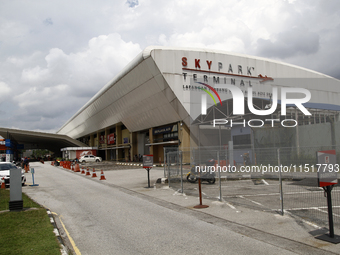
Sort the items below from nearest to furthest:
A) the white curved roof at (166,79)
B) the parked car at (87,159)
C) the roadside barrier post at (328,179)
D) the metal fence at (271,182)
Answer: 1. the roadside barrier post at (328,179)
2. the metal fence at (271,182)
3. the white curved roof at (166,79)
4. the parked car at (87,159)

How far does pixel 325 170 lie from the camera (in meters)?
6.16

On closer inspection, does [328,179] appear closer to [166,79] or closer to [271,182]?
[271,182]

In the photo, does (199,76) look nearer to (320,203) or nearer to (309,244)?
(320,203)

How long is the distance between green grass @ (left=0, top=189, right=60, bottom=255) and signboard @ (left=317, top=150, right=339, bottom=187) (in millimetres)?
5575

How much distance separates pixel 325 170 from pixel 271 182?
968 centimetres

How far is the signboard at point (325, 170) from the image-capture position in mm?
6090

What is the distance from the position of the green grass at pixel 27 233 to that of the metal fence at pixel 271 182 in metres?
6.14

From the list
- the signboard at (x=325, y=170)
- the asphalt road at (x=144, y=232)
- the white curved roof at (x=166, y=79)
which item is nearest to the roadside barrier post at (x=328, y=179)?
the signboard at (x=325, y=170)

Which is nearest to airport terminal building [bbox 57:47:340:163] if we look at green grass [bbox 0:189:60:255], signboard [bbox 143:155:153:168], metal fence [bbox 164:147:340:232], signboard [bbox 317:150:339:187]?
metal fence [bbox 164:147:340:232]

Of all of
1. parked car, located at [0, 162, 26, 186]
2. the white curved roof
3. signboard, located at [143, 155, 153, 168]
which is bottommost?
parked car, located at [0, 162, 26, 186]

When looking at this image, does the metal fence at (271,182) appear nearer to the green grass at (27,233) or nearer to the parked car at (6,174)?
the green grass at (27,233)

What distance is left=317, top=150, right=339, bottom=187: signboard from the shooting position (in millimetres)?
6090

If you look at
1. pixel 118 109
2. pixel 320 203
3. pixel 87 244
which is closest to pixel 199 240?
pixel 87 244

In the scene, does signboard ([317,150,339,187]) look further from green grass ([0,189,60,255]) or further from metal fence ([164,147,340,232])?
green grass ([0,189,60,255])
